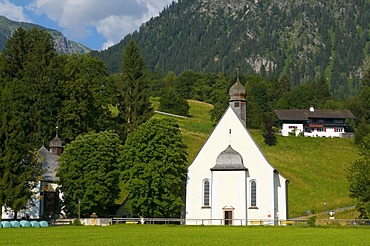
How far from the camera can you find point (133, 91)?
81250 mm

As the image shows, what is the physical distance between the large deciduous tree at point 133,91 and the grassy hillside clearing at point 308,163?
29.9ft

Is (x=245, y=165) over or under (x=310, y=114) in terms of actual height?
under

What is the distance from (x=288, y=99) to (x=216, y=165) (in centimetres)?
8868

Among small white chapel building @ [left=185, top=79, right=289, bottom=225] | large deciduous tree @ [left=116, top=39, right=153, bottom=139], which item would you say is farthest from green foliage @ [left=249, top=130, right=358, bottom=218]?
large deciduous tree @ [left=116, top=39, right=153, bottom=139]

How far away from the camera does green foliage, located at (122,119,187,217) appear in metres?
52.3

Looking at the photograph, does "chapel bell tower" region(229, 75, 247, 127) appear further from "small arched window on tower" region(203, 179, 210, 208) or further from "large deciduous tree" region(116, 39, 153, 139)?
"large deciduous tree" region(116, 39, 153, 139)

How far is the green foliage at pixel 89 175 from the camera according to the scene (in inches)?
2084

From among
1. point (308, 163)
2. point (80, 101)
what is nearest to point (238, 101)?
point (80, 101)

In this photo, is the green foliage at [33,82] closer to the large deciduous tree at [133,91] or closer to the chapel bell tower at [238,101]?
the large deciduous tree at [133,91]

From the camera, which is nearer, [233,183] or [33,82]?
[233,183]

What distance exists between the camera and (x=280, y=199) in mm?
56562

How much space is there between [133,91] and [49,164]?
22.8 metres

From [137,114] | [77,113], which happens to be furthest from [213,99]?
[77,113]

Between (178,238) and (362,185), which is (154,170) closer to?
(362,185)
